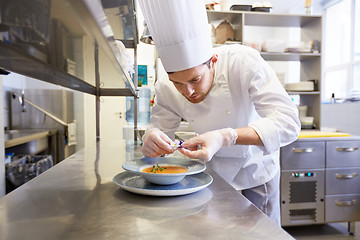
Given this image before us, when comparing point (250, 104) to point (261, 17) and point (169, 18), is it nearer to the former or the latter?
Result: point (169, 18)

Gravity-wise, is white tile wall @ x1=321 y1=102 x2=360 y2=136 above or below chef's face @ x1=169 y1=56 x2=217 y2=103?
below

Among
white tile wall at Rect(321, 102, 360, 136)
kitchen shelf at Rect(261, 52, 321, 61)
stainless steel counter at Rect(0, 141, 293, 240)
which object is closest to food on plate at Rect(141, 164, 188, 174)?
stainless steel counter at Rect(0, 141, 293, 240)

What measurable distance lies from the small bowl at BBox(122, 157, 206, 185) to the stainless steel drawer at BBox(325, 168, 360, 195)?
224 cm

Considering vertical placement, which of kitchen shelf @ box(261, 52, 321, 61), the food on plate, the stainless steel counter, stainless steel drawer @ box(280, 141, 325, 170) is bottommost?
stainless steel drawer @ box(280, 141, 325, 170)

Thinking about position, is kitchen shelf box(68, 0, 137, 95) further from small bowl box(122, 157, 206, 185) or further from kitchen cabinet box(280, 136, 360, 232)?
kitchen cabinet box(280, 136, 360, 232)

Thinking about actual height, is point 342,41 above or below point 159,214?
above

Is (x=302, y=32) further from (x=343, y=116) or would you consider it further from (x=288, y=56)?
(x=343, y=116)

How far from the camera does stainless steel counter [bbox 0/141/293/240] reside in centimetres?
58

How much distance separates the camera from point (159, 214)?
69 cm

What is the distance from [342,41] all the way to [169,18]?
4.47 m

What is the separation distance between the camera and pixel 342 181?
2.78 metres

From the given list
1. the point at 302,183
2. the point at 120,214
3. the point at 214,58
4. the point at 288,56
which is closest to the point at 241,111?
the point at 214,58


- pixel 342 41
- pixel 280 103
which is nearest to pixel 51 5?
pixel 280 103

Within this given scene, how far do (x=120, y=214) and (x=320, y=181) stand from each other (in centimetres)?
258
